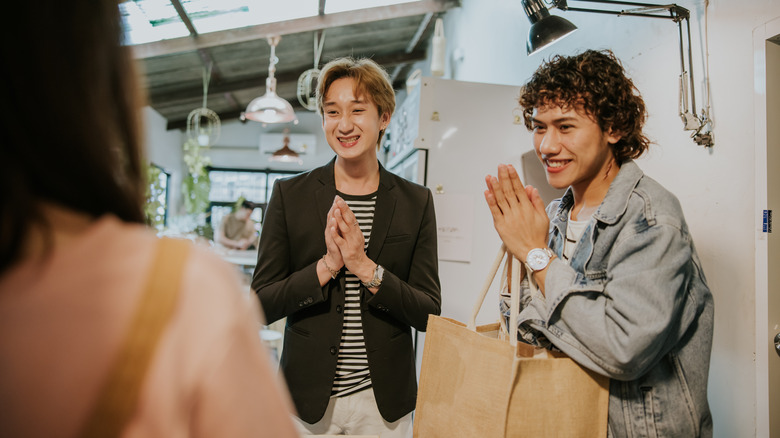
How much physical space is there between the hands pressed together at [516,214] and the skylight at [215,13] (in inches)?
152

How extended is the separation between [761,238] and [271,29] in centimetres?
441

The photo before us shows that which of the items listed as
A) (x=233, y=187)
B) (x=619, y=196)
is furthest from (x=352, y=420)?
(x=233, y=187)

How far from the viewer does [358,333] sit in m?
1.42

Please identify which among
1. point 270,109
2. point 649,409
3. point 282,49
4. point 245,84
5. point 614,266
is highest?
point 282,49

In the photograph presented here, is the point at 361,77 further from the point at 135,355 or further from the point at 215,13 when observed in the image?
the point at 215,13

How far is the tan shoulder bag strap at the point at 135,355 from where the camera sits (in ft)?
1.15

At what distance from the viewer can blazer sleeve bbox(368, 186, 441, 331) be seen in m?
1.37

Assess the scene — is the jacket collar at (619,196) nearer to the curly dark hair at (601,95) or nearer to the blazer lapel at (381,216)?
the curly dark hair at (601,95)

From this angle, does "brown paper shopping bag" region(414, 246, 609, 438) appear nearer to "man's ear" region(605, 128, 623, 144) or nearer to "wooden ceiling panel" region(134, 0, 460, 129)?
"man's ear" region(605, 128, 623, 144)

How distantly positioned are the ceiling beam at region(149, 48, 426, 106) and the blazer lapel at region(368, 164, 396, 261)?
5550 millimetres

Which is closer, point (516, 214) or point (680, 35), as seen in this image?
point (516, 214)

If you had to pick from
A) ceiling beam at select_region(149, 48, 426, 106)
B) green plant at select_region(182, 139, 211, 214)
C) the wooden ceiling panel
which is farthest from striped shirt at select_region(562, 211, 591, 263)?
green plant at select_region(182, 139, 211, 214)

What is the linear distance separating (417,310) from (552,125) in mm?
616

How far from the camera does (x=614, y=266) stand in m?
1.00
